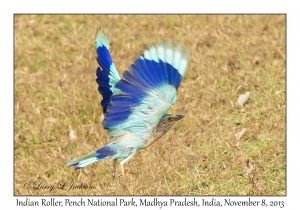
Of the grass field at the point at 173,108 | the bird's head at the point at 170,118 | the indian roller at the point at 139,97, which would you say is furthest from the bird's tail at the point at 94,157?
the bird's head at the point at 170,118

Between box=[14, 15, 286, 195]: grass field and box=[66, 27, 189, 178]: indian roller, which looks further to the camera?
box=[14, 15, 286, 195]: grass field

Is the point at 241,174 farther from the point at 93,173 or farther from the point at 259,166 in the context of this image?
the point at 93,173

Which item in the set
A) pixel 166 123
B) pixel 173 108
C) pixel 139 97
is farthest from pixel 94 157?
pixel 173 108

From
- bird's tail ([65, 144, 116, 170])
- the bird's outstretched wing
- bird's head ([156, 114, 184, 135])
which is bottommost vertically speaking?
bird's tail ([65, 144, 116, 170])

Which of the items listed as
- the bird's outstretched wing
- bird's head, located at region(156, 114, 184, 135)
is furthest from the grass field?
the bird's outstretched wing

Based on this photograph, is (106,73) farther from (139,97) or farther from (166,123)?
(166,123)

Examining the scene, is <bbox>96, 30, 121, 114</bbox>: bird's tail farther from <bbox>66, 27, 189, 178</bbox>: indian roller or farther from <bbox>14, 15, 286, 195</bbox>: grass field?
<bbox>14, 15, 286, 195</bbox>: grass field

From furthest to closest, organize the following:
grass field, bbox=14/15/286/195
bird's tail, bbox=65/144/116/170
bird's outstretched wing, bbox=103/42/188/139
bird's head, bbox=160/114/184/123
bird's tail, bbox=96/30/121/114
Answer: bird's head, bbox=160/114/184/123
bird's tail, bbox=96/30/121/114
grass field, bbox=14/15/286/195
bird's tail, bbox=65/144/116/170
bird's outstretched wing, bbox=103/42/188/139
